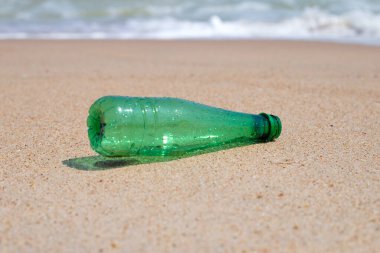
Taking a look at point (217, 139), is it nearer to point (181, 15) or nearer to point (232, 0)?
point (181, 15)

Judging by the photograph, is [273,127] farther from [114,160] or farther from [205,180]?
[114,160]

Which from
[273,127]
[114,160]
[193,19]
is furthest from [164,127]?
[193,19]

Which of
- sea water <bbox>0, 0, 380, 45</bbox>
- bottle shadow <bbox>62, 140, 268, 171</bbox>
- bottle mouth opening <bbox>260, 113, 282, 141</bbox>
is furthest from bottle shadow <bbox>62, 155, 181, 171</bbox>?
sea water <bbox>0, 0, 380, 45</bbox>

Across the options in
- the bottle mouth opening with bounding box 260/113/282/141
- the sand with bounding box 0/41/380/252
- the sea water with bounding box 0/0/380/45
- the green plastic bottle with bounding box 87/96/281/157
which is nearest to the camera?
the sand with bounding box 0/41/380/252

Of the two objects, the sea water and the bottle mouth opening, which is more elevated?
the sea water

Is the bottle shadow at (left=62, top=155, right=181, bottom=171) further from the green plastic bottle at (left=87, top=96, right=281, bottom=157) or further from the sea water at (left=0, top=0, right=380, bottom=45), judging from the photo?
the sea water at (left=0, top=0, right=380, bottom=45)
